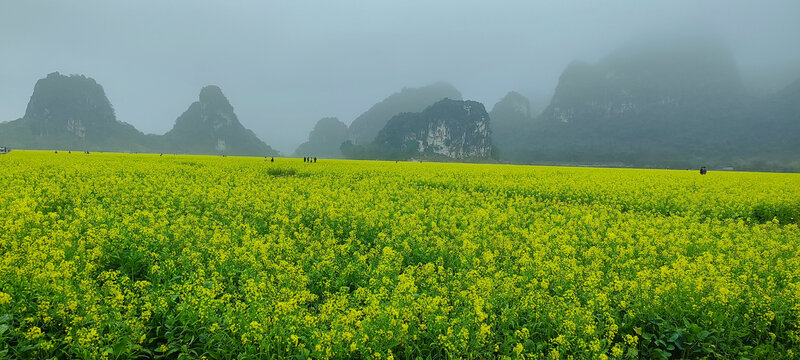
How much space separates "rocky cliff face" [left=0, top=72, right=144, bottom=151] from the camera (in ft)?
593

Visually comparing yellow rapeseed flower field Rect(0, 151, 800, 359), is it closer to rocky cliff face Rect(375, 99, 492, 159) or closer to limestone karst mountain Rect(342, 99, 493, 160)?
limestone karst mountain Rect(342, 99, 493, 160)

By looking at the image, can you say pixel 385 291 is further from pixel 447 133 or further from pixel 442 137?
pixel 447 133

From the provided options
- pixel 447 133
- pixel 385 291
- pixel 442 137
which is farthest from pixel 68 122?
pixel 385 291

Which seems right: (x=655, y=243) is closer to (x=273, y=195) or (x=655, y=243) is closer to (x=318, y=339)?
(x=318, y=339)

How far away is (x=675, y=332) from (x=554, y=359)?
1.98m

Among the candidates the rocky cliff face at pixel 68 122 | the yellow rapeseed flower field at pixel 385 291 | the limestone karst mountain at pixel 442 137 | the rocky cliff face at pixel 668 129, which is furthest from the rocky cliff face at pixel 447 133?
the yellow rapeseed flower field at pixel 385 291

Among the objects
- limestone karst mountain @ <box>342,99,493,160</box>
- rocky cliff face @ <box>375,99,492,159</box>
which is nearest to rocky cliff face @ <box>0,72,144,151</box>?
limestone karst mountain @ <box>342,99,493,160</box>

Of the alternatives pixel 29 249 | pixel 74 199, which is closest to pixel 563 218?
pixel 29 249

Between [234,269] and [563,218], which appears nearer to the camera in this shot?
[234,269]

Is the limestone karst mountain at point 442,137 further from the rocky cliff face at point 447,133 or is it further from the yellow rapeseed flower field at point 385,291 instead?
the yellow rapeseed flower field at point 385,291

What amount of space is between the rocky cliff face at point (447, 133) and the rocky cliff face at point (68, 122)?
15056cm

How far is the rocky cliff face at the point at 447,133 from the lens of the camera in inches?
7259

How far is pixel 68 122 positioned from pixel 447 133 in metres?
209

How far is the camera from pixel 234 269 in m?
5.44
